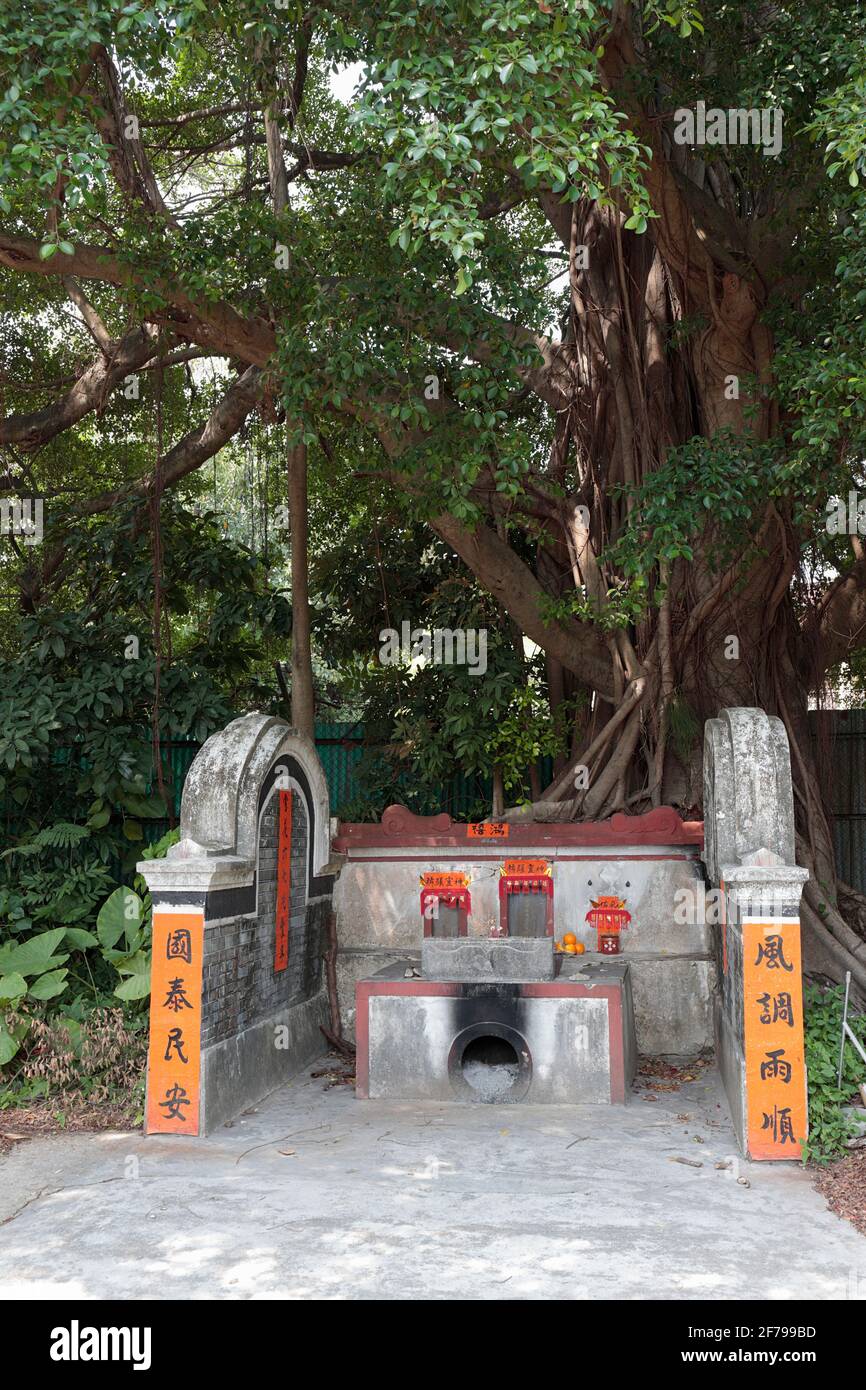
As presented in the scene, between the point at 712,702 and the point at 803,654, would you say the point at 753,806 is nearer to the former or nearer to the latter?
the point at 712,702

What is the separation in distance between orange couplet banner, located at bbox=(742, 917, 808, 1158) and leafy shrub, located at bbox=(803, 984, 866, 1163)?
17 centimetres

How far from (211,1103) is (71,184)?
15.4ft

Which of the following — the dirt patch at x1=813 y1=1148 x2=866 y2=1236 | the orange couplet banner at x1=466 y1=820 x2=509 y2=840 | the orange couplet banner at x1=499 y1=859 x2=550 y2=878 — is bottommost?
the dirt patch at x1=813 y1=1148 x2=866 y2=1236

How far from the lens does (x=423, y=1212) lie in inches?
196

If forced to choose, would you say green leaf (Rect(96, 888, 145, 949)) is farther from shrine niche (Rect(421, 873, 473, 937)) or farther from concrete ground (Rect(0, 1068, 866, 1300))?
shrine niche (Rect(421, 873, 473, 937))

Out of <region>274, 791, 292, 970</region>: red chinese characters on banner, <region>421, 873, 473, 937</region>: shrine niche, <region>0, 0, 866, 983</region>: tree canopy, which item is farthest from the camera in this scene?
<region>421, 873, 473, 937</region>: shrine niche

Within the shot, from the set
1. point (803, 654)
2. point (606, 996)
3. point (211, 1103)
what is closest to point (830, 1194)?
point (606, 996)

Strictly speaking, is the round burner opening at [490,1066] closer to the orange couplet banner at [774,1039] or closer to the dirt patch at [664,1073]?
the dirt patch at [664,1073]

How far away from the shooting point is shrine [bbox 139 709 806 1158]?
6.18 metres

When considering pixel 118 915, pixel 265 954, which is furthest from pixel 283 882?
pixel 118 915

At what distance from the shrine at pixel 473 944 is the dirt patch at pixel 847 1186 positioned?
23 cm

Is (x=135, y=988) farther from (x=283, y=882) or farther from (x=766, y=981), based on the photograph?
(x=766, y=981)

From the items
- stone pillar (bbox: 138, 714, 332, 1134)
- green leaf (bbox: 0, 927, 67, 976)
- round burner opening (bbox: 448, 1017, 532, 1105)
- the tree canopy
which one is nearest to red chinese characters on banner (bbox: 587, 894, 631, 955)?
the tree canopy

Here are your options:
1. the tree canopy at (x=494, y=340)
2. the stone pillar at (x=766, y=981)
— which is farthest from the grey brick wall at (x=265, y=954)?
the stone pillar at (x=766, y=981)
